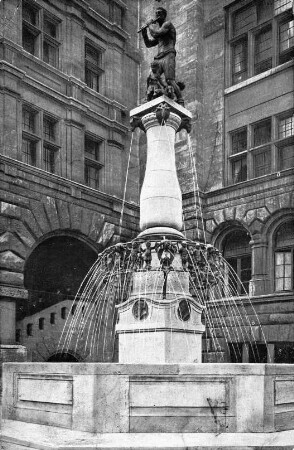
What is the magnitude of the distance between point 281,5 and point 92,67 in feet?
24.7

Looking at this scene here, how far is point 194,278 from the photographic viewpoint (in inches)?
442

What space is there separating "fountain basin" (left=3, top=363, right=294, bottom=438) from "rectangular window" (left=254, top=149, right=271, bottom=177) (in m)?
14.4

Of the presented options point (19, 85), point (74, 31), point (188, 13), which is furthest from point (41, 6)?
point (188, 13)

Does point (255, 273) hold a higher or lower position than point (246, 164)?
lower

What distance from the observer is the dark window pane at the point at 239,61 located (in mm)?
22131

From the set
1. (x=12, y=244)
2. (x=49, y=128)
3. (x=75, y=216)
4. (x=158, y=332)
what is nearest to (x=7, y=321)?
(x=12, y=244)

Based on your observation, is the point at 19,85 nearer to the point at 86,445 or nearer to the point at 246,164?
Result: the point at 246,164

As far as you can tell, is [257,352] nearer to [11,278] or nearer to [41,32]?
[11,278]

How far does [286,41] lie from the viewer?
20.6m

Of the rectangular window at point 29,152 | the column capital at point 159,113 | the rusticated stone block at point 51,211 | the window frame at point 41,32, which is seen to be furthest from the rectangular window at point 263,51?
the column capital at point 159,113

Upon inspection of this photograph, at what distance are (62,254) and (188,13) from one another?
11418 millimetres

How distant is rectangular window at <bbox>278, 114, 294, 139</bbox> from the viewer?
797 inches

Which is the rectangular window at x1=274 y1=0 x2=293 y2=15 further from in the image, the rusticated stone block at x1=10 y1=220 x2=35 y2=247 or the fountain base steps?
the fountain base steps

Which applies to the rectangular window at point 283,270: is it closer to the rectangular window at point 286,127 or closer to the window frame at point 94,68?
the rectangular window at point 286,127
